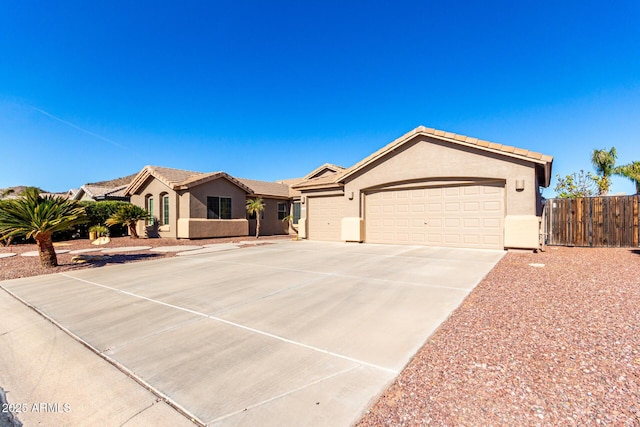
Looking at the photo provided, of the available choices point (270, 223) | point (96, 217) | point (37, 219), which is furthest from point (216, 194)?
point (37, 219)

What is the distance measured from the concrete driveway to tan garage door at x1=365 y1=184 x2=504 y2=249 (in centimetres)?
363

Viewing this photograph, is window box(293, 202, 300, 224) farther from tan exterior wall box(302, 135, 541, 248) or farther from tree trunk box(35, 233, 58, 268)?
tree trunk box(35, 233, 58, 268)

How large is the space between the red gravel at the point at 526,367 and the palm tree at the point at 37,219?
10.5m

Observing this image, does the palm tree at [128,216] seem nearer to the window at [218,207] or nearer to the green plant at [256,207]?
the window at [218,207]

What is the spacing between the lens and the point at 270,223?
22.3 m

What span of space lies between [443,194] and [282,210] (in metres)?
13.8

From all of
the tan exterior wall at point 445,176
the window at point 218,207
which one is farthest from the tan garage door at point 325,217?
the window at point 218,207

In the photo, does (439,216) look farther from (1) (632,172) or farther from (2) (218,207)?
(1) (632,172)

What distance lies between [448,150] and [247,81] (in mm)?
14206

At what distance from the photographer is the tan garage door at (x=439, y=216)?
1120 cm

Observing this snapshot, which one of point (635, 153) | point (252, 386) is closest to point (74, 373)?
point (252, 386)

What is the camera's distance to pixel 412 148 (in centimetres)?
1298

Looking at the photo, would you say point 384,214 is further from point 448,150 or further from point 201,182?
point 201,182

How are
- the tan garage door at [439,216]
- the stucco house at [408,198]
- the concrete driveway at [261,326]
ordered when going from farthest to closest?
the tan garage door at [439,216], the stucco house at [408,198], the concrete driveway at [261,326]
